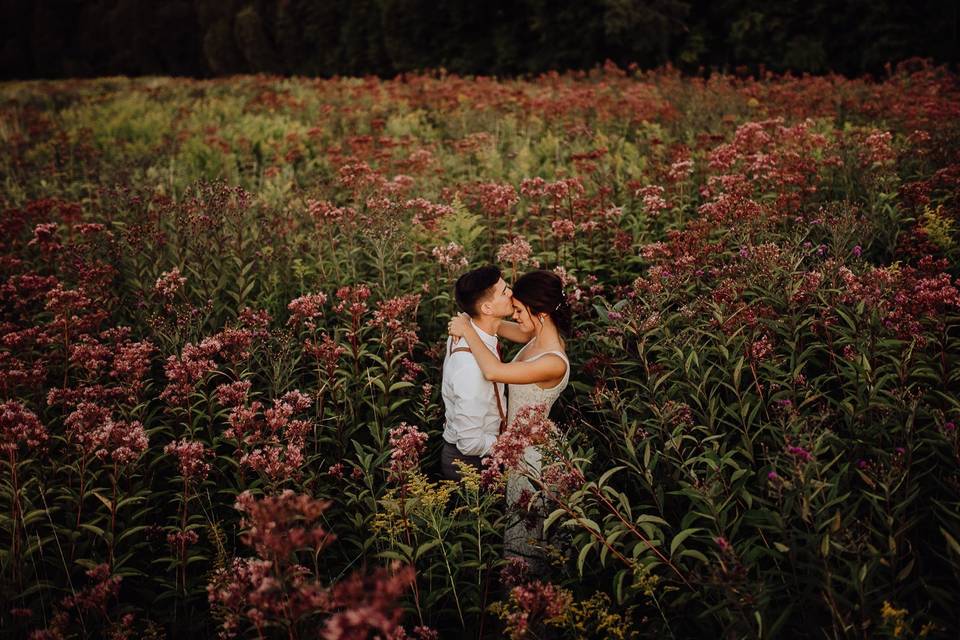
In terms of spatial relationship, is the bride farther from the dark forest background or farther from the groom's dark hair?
the dark forest background

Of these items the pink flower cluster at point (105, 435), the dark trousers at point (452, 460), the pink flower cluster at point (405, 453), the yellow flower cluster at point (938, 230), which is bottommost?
the dark trousers at point (452, 460)

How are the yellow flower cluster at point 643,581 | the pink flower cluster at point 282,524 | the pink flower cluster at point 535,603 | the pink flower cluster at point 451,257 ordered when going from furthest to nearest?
the pink flower cluster at point 451,257 < the yellow flower cluster at point 643,581 < the pink flower cluster at point 535,603 < the pink flower cluster at point 282,524

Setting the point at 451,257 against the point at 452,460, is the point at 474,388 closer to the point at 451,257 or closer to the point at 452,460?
the point at 452,460

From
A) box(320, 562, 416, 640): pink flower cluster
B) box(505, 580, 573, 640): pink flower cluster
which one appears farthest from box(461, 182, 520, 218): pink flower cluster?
box(320, 562, 416, 640): pink flower cluster

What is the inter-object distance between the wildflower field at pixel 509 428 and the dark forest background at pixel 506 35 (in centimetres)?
1490

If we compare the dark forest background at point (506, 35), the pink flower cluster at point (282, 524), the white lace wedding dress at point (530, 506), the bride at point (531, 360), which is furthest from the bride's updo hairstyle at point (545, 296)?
the dark forest background at point (506, 35)

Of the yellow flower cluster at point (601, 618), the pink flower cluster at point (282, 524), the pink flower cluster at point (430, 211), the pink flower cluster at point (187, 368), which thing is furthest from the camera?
the pink flower cluster at point (430, 211)

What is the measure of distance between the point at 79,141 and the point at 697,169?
34.5 feet

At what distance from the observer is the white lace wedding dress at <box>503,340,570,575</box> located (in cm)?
311

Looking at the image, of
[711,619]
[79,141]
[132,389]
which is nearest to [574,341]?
[711,619]

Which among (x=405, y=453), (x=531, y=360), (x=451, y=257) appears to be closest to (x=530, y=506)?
(x=405, y=453)

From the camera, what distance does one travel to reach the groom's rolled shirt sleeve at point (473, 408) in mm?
3750

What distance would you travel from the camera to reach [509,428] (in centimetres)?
301

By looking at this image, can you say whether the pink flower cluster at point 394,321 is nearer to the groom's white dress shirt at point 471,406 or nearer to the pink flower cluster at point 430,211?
Answer: the groom's white dress shirt at point 471,406
